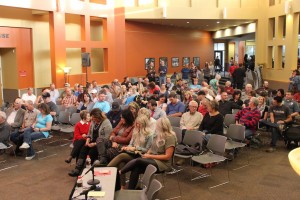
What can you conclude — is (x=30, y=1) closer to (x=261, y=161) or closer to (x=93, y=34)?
(x=93, y=34)

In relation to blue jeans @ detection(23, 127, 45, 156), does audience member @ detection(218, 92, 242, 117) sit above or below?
above

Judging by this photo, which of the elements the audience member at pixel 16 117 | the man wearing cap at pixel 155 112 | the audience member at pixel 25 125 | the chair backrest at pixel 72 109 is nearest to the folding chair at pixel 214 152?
the man wearing cap at pixel 155 112

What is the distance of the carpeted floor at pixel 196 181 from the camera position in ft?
17.5

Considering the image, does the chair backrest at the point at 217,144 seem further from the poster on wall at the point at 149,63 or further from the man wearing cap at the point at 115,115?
the poster on wall at the point at 149,63

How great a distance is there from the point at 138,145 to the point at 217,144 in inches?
53.2

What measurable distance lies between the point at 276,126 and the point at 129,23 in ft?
38.8

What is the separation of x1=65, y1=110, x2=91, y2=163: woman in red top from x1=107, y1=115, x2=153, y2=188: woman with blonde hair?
115 centimetres

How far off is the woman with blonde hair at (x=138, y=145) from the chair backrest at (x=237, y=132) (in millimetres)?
1929

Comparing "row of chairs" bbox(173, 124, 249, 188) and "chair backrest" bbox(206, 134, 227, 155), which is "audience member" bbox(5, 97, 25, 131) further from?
"chair backrest" bbox(206, 134, 227, 155)

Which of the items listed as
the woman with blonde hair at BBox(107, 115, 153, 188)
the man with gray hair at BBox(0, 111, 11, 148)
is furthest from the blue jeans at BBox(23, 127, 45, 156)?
the woman with blonde hair at BBox(107, 115, 153, 188)

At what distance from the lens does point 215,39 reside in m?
26.2

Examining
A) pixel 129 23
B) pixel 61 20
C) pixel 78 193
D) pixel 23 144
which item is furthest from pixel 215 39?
pixel 78 193

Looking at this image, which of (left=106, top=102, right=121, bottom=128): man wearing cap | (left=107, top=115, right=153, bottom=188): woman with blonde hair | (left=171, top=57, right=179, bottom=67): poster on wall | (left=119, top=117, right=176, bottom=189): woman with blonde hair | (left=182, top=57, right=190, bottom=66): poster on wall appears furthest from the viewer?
(left=182, top=57, right=190, bottom=66): poster on wall

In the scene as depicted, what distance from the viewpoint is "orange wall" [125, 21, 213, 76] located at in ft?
59.7
